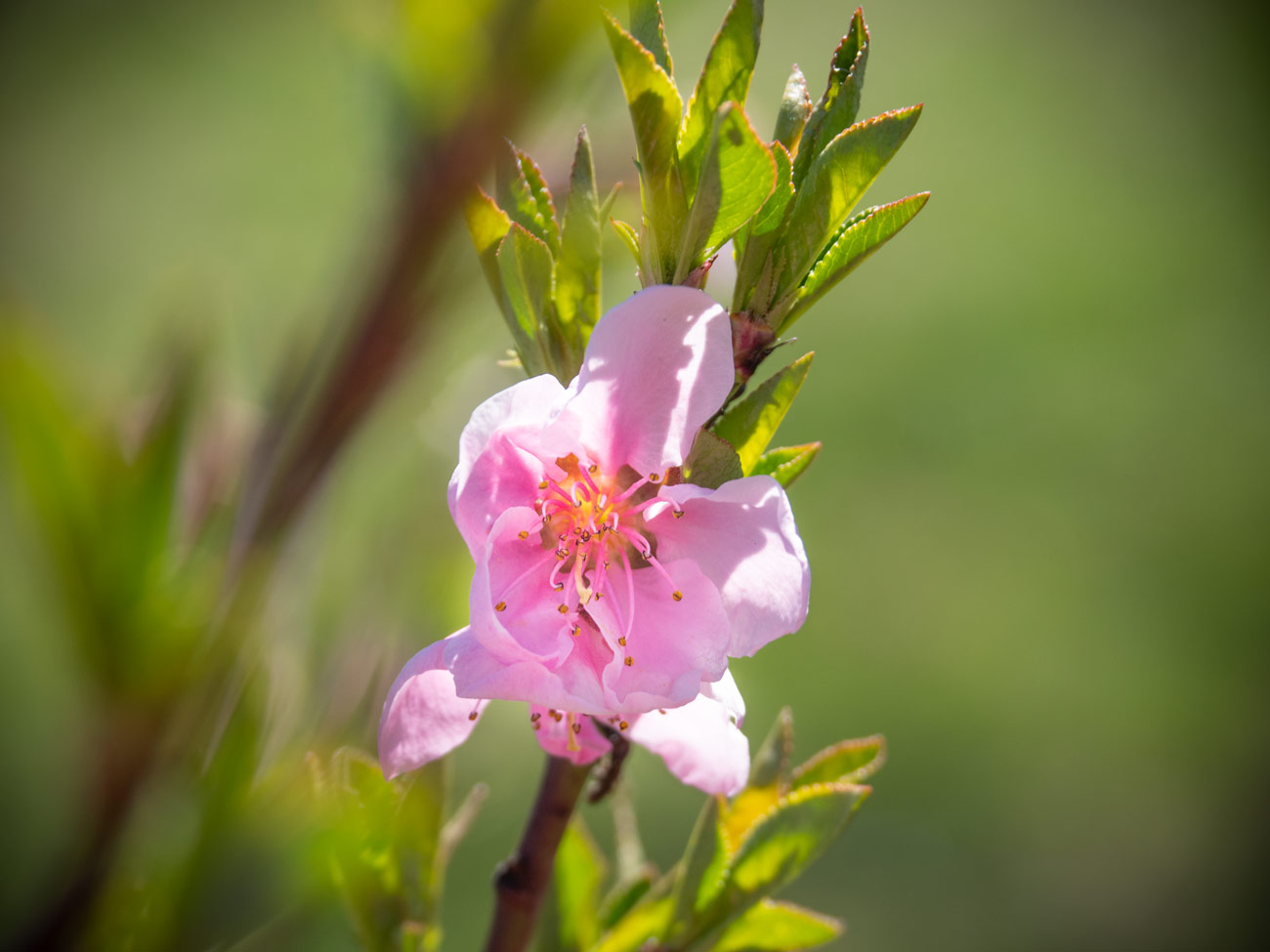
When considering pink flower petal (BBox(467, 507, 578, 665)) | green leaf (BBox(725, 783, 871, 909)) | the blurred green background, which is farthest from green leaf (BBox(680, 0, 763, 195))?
the blurred green background

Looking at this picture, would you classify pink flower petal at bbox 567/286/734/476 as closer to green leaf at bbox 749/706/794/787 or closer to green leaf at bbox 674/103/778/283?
green leaf at bbox 674/103/778/283

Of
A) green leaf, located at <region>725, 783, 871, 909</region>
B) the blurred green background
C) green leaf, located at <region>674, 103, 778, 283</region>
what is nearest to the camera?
green leaf, located at <region>674, 103, 778, 283</region>

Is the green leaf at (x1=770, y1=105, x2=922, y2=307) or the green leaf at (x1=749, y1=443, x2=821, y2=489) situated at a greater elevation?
the green leaf at (x1=770, y1=105, x2=922, y2=307)

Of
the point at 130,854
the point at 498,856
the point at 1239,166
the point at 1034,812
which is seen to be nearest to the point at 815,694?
the point at 1034,812

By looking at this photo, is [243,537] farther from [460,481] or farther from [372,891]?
[372,891]

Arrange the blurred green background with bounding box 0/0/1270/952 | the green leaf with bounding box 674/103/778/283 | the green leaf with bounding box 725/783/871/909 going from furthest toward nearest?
1. the blurred green background with bounding box 0/0/1270/952
2. the green leaf with bounding box 725/783/871/909
3. the green leaf with bounding box 674/103/778/283

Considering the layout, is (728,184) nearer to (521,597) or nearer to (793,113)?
(793,113)

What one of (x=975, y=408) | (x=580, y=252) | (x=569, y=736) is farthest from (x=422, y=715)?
(x=975, y=408)
